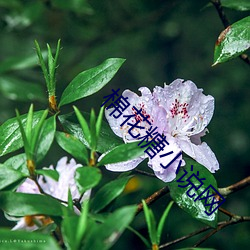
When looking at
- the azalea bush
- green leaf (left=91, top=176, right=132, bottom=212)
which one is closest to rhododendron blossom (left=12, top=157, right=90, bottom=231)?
the azalea bush

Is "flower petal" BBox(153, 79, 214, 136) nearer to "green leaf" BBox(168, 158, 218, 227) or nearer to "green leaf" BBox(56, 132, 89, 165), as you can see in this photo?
"green leaf" BBox(168, 158, 218, 227)

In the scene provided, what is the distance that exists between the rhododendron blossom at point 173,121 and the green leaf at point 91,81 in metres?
0.05

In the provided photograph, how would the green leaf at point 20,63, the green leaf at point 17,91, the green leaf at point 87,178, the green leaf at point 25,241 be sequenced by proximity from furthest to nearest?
1. the green leaf at point 17,91
2. the green leaf at point 20,63
3. the green leaf at point 87,178
4. the green leaf at point 25,241

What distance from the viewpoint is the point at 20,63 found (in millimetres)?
2023

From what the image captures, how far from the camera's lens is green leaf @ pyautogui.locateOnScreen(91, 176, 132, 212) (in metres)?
0.96

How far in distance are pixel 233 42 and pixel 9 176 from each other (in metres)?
0.44

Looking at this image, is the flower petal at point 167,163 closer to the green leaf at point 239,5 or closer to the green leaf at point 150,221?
the green leaf at point 150,221

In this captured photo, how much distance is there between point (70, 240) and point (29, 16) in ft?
5.11

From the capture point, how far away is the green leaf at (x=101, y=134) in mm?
1106

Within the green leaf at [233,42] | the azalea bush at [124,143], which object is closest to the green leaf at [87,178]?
the azalea bush at [124,143]

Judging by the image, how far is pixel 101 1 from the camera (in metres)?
2.61

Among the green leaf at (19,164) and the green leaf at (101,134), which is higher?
the green leaf at (19,164)

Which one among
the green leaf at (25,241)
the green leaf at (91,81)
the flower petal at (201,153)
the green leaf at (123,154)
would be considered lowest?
the flower petal at (201,153)

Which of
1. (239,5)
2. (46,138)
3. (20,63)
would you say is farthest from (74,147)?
(20,63)
